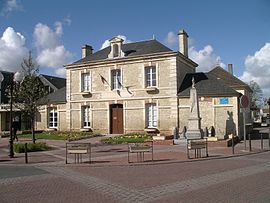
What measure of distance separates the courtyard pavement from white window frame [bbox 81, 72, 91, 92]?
15.6 meters

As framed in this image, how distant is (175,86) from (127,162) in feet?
42.4

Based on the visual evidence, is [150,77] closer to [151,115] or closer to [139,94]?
[139,94]

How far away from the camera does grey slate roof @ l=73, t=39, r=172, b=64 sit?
25994 millimetres

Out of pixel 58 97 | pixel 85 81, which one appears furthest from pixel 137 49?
Result: pixel 58 97

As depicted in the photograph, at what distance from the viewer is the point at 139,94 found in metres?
25.5

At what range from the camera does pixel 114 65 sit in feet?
87.7

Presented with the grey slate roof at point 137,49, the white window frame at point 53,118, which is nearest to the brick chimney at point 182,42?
the grey slate roof at point 137,49

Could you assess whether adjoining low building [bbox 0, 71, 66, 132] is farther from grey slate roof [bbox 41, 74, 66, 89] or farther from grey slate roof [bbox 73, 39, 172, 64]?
grey slate roof [bbox 73, 39, 172, 64]

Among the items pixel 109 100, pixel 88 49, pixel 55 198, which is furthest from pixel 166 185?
pixel 88 49

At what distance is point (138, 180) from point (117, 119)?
18.0 metres

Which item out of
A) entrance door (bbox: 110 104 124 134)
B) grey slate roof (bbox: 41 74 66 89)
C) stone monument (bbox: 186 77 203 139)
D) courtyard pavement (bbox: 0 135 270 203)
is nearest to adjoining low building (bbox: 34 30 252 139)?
entrance door (bbox: 110 104 124 134)

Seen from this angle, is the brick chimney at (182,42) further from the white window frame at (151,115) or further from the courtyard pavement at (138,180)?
the courtyard pavement at (138,180)

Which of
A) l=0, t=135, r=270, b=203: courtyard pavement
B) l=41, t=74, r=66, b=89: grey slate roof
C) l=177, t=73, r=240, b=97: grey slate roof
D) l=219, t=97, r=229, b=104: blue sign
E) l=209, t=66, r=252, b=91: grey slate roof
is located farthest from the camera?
l=41, t=74, r=66, b=89: grey slate roof

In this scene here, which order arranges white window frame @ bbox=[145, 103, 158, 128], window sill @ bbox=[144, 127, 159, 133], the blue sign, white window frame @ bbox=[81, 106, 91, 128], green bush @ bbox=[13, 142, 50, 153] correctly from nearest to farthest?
1. green bush @ bbox=[13, 142, 50, 153]
2. the blue sign
3. window sill @ bbox=[144, 127, 159, 133]
4. white window frame @ bbox=[145, 103, 158, 128]
5. white window frame @ bbox=[81, 106, 91, 128]
